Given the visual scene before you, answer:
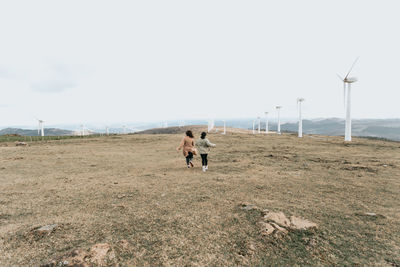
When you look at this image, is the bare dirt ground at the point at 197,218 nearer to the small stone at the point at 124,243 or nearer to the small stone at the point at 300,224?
the small stone at the point at 124,243

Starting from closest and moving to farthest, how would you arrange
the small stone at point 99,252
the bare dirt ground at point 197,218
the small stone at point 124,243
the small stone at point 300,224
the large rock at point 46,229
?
the small stone at point 99,252
the bare dirt ground at point 197,218
the small stone at point 124,243
the large rock at point 46,229
the small stone at point 300,224

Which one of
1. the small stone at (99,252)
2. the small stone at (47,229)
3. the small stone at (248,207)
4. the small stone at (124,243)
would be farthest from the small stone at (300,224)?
the small stone at (47,229)

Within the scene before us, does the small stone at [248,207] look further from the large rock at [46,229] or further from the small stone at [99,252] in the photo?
the large rock at [46,229]

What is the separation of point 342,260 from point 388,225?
88.2 inches

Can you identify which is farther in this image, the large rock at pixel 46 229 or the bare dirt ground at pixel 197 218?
the large rock at pixel 46 229

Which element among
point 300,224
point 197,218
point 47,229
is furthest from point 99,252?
point 300,224

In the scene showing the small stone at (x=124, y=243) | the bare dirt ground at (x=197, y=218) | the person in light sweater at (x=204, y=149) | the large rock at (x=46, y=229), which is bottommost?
the bare dirt ground at (x=197, y=218)

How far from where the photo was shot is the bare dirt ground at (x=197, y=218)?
3818mm

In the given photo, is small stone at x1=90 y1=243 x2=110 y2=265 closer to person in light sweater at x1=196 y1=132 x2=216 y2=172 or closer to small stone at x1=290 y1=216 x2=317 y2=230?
small stone at x1=290 y1=216 x2=317 y2=230

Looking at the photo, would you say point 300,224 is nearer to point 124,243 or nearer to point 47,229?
point 124,243

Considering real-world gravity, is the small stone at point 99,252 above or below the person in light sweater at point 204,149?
below

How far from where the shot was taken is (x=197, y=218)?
5.21 meters

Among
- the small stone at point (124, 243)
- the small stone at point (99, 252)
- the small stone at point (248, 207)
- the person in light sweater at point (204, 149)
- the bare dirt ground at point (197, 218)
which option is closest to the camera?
the small stone at point (99, 252)

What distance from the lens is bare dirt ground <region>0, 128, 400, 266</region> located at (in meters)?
3.82
